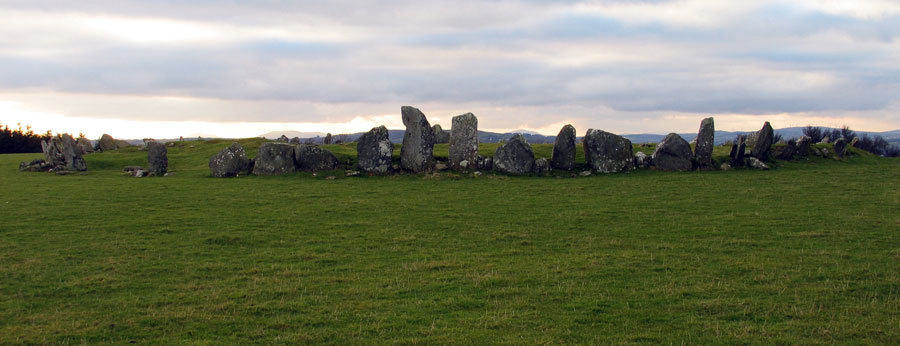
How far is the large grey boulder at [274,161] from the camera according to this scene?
3091 centimetres

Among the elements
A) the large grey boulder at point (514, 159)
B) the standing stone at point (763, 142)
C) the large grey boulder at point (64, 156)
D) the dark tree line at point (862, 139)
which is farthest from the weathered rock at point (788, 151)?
the large grey boulder at point (64, 156)

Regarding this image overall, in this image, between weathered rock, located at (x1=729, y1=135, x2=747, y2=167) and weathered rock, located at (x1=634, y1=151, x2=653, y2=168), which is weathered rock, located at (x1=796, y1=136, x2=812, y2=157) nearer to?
weathered rock, located at (x1=729, y1=135, x2=747, y2=167)

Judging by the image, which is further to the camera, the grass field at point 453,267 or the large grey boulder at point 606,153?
the large grey boulder at point 606,153

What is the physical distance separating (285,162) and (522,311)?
76.8ft

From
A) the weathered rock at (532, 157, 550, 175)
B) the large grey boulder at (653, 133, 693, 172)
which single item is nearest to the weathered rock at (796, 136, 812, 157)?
the large grey boulder at (653, 133, 693, 172)

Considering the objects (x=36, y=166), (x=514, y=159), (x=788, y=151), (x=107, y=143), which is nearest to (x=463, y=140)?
(x=514, y=159)

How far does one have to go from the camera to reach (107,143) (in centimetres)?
4741

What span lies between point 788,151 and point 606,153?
1239cm

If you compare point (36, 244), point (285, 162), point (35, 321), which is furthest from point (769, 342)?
point (285, 162)

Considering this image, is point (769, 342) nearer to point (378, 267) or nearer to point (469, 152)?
point (378, 267)

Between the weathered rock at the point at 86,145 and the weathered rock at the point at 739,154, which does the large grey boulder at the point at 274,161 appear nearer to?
the weathered rock at the point at 86,145

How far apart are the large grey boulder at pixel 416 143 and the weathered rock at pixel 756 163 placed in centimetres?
1717

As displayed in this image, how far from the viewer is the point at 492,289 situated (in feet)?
36.0

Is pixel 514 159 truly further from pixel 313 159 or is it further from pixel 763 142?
pixel 763 142
